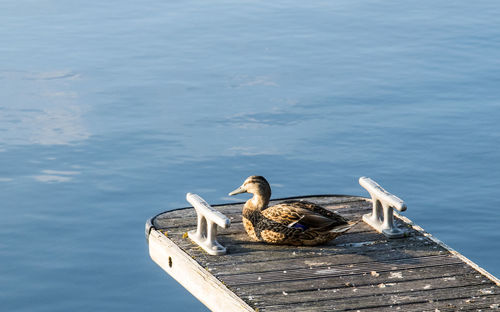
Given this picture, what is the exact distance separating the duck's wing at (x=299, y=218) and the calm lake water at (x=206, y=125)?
2217 mm

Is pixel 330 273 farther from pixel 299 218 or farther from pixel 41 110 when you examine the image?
pixel 41 110

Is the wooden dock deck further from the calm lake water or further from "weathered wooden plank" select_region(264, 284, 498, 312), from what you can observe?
the calm lake water

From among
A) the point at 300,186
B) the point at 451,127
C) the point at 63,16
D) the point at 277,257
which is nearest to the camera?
the point at 277,257

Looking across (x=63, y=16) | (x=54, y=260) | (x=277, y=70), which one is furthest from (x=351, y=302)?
(x=63, y=16)

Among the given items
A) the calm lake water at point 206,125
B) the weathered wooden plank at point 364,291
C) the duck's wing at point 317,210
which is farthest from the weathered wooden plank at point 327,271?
the calm lake water at point 206,125

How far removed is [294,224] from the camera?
11.2m

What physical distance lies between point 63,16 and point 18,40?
2.83 m

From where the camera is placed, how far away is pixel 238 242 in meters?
11.5

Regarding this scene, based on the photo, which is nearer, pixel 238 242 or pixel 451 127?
pixel 238 242

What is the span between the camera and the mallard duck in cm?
1114

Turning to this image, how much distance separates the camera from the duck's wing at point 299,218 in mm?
11156

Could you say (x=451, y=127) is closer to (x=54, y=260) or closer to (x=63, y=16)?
(x=54, y=260)

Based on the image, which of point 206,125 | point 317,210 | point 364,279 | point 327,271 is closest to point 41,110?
point 206,125

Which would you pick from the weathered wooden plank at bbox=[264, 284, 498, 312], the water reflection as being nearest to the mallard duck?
the weathered wooden plank at bbox=[264, 284, 498, 312]
